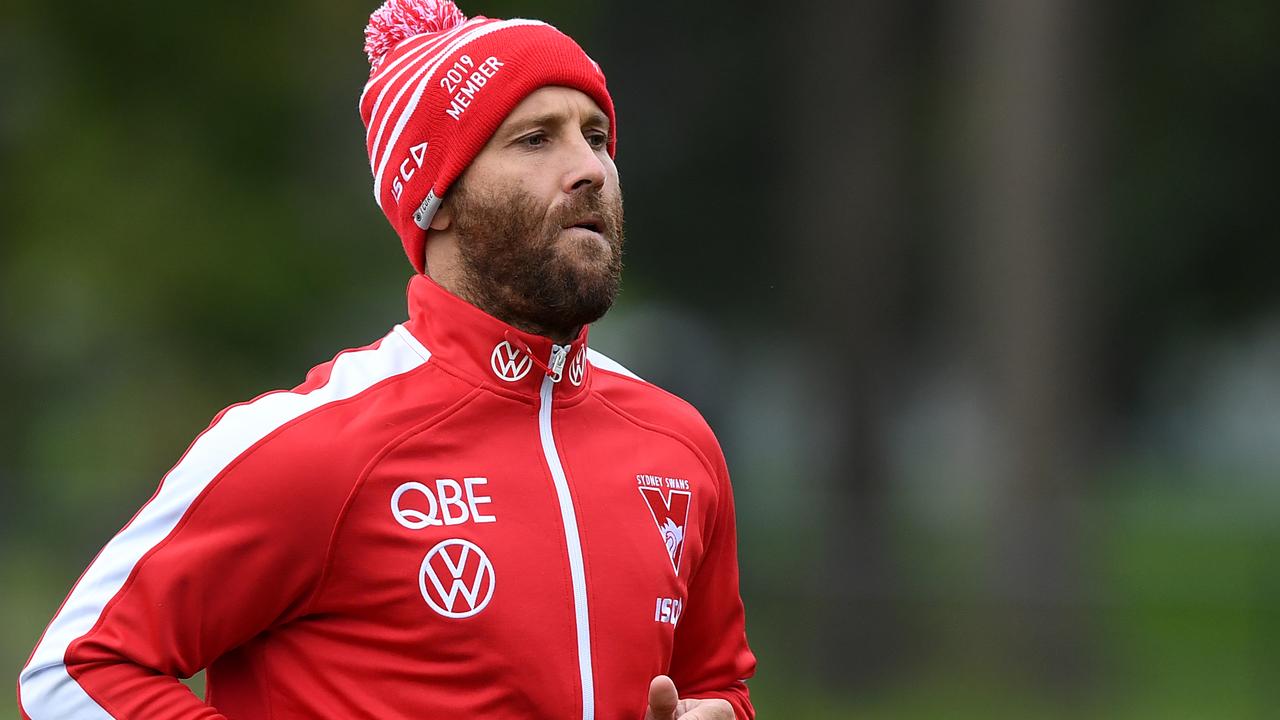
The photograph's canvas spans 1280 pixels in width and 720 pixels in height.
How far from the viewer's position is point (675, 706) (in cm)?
317

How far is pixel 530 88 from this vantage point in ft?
11.4

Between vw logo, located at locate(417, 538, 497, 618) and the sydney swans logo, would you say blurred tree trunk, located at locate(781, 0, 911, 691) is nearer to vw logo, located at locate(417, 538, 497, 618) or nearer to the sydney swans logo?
the sydney swans logo

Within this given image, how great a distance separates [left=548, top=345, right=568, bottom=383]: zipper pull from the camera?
3.42m

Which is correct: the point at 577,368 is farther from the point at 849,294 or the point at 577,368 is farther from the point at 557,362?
the point at 849,294

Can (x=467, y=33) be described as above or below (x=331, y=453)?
above

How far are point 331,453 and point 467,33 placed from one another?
40.6 inches

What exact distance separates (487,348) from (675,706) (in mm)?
768

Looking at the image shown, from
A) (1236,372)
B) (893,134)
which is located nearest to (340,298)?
(893,134)

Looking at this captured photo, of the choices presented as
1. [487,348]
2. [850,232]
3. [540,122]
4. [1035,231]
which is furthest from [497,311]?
[850,232]

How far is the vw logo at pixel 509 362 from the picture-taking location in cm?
336

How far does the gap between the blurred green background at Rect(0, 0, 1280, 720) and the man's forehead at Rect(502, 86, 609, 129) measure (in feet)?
24.9

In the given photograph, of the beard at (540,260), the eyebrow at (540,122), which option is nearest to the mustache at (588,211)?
the beard at (540,260)

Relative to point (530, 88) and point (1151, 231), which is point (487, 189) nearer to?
point (530, 88)

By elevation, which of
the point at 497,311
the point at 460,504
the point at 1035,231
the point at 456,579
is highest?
the point at 497,311
